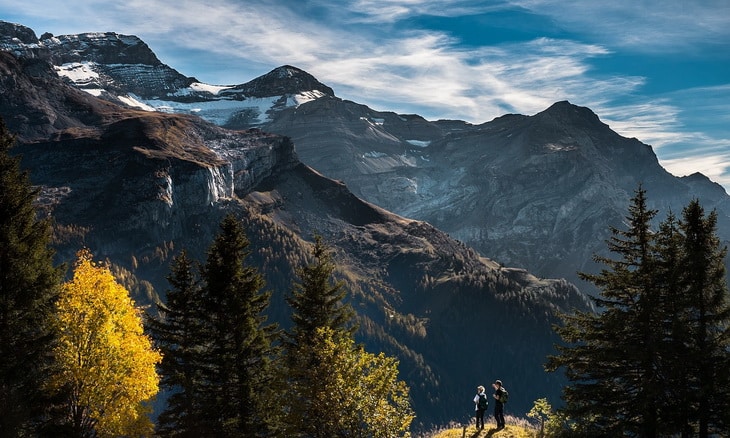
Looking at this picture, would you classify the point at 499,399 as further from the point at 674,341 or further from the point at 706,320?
the point at 706,320

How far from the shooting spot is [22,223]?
25.5 metres

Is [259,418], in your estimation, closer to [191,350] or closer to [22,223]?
[191,350]

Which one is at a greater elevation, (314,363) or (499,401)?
(314,363)

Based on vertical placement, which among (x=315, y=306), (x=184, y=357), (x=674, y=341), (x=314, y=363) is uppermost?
(x=315, y=306)

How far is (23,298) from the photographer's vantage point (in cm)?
2514

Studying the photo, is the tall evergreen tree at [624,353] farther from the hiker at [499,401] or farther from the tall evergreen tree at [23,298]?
the tall evergreen tree at [23,298]

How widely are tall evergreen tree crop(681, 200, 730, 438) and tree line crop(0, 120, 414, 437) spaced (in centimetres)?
1298

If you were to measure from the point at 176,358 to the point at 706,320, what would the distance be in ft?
91.3

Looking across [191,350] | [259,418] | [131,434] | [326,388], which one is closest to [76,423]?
[131,434]

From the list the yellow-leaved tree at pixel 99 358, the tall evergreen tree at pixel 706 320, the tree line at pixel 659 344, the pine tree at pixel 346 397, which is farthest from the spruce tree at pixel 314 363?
the tall evergreen tree at pixel 706 320

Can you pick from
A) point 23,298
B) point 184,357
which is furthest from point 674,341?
point 23,298

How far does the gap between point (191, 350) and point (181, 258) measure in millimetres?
5453

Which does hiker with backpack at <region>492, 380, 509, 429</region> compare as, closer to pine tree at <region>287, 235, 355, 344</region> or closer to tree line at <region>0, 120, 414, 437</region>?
tree line at <region>0, 120, 414, 437</region>

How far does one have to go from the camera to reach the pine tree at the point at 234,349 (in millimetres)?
28547
